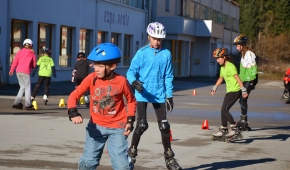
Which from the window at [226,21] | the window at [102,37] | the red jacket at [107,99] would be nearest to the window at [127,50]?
the window at [102,37]

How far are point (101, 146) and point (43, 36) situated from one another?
1044 inches

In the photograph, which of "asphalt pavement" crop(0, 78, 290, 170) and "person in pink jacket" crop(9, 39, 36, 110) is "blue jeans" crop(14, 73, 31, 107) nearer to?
"person in pink jacket" crop(9, 39, 36, 110)

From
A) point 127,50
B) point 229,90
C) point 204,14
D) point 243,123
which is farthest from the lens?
point 204,14

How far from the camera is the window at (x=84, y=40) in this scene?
3762 centimetres

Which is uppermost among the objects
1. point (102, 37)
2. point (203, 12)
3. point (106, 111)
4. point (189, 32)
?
point (203, 12)

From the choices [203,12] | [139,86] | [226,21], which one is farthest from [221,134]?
[226,21]

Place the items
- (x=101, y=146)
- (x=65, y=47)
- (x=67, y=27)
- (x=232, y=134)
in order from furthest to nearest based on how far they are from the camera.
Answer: (x=65, y=47) → (x=67, y=27) → (x=232, y=134) → (x=101, y=146)

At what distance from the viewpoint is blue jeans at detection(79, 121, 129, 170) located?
264 inches

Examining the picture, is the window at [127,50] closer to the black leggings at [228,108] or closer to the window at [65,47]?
the window at [65,47]

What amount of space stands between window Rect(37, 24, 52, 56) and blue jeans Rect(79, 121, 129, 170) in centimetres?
2564

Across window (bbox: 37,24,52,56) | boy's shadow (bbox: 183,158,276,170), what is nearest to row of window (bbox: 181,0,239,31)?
window (bbox: 37,24,52,56)

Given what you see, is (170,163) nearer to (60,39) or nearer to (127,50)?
(60,39)

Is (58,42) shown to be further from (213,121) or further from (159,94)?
(159,94)

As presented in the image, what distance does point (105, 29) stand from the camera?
132 ft
